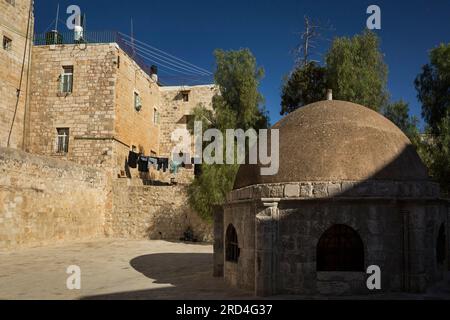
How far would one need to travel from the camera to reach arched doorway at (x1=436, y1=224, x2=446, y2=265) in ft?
27.6

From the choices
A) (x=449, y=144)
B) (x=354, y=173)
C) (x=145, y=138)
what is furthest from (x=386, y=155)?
(x=145, y=138)

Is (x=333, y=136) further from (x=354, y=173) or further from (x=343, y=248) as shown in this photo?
(x=343, y=248)

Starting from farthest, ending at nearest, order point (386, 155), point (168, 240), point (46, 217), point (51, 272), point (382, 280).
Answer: point (168, 240) → point (46, 217) → point (51, 272) → point (386, 155) → point (382, 280)

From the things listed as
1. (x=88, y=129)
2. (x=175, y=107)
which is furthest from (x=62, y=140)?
(x=175, y=107)

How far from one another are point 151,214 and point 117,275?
37.8 feet

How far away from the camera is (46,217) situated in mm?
17750

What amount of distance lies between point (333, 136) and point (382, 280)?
2868 mm

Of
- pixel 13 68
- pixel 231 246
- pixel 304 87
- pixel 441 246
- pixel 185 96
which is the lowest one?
pixel 231 246

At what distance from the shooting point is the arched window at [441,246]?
8.40m

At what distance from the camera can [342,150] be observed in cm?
804

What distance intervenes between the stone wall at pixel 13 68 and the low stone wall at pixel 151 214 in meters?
7.21

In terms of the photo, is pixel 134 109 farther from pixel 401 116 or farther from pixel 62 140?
pixel 401 116

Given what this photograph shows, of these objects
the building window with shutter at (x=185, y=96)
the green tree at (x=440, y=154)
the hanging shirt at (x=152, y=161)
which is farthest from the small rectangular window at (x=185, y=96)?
the green tree at (x=440, y=154)

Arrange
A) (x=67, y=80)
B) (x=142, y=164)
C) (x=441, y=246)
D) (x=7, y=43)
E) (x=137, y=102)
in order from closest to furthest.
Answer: (x=441, y=246) < (x=7, y=43) < (x=67, y=80) < (x=142, y=164) < (x=137, y=102)
